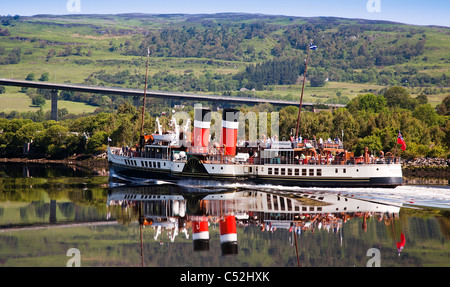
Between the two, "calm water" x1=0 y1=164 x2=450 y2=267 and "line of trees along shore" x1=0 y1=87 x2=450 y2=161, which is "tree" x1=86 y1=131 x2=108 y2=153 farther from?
"calm water" x1=0 y1=164 x2=450 y2=267

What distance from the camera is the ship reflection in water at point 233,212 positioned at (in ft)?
134

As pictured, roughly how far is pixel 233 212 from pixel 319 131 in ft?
210

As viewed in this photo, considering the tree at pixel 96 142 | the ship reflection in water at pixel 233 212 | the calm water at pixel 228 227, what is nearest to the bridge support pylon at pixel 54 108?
the tree at pixel 96 142

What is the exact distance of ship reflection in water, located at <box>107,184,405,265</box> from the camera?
134 ft

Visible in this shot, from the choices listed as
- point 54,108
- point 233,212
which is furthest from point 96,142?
point 233,212

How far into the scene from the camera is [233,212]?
47.7 meters

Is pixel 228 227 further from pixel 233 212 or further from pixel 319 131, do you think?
pixel 319 131

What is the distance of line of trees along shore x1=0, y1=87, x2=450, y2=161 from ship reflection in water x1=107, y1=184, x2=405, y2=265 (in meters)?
47.8

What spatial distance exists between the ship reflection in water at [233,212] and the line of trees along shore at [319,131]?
47.8 meters

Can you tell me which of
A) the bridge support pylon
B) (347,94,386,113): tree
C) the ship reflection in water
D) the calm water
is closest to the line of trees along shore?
(347,94,386,113): tree

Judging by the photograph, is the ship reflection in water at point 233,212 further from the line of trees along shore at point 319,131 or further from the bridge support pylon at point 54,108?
the bridge support pylon at point 54,108
